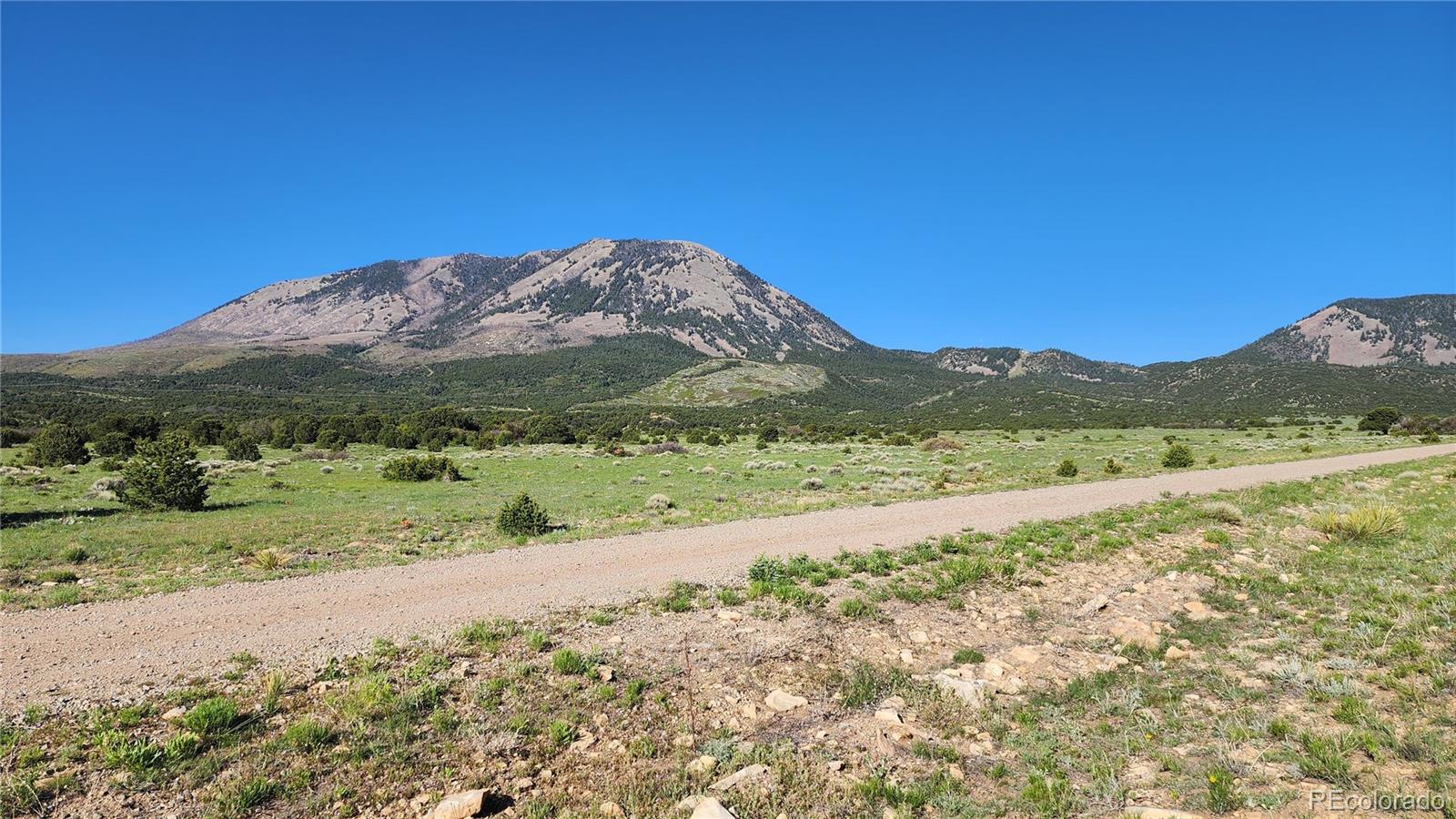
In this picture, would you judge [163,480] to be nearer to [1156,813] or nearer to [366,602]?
[366,602]

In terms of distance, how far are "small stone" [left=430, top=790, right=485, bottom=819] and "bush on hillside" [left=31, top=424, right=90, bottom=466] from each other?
5692cm

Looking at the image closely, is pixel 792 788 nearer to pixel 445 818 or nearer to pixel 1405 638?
pixel 445 818

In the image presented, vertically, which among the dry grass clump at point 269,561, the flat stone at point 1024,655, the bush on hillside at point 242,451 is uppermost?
the bush on hillside at point 242,451

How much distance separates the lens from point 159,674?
7.60 meters

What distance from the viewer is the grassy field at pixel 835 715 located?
5359 mm

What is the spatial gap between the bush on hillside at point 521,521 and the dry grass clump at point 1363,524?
65.7ft

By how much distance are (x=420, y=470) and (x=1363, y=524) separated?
38962 millimetres

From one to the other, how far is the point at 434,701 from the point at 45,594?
33.0ft

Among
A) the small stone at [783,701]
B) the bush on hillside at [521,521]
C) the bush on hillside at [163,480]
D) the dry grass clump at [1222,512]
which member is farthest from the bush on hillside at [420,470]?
the dry grass clump at [1222,512]

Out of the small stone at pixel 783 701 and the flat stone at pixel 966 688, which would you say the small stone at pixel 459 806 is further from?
the flat stone at pixel 966 688

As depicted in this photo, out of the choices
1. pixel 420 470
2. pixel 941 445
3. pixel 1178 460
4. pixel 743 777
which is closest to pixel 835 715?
pixel 743 777

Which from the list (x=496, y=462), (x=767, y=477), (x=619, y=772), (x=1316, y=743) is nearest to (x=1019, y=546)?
(x=1316, y=743)

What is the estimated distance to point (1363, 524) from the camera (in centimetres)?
1412

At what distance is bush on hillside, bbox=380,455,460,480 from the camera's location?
1401 inches
